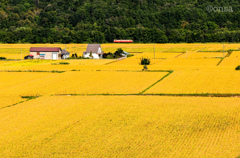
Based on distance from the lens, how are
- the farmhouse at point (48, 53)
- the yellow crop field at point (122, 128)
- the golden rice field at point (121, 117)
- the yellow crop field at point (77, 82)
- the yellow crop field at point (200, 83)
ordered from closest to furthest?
the yellow crop field at point (122, 128) → the golden rice field at point (121, 117) → the yellow crop field at point (200, 83) → the yellow crop field at point (77, 82) → the farmhouse at point (48, 53)

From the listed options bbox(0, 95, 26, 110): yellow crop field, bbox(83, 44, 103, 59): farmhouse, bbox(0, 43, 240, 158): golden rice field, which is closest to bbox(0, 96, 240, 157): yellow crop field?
bbox(0, 43, 240, 158): golden rice field

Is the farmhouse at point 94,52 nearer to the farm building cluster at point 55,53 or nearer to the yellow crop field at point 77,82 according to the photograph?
the farm building cluster at point 55,53

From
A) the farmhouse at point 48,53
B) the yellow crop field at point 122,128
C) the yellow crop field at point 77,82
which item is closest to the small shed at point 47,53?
the farmhouse at point 48,53

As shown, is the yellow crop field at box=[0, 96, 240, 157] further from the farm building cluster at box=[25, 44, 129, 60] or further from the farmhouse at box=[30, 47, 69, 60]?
the farm building cluster at box=[25, 44, 129, 60]

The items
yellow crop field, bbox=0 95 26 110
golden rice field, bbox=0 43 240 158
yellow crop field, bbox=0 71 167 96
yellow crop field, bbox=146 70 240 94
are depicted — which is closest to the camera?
golden rice field, bbox=0 43 240 158

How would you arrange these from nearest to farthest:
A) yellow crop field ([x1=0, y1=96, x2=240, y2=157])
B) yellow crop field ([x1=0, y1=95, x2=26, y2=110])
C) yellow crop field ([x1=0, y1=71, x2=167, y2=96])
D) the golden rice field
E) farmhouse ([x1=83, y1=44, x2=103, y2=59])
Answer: yellow crop field ([x1=0, y1=96, x2=240, y2=157]), the golden rice field, yellow crop field ([x1=0, y1=95, x2=26, y2=110]), yellow crop field ([x1=0, y1=71, x2=167, y2=96]), farmhouse ([x1=83, y1=44, x2=103, y2=59])

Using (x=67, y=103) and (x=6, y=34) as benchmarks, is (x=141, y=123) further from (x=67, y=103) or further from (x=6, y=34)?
(x=6, y=34)
